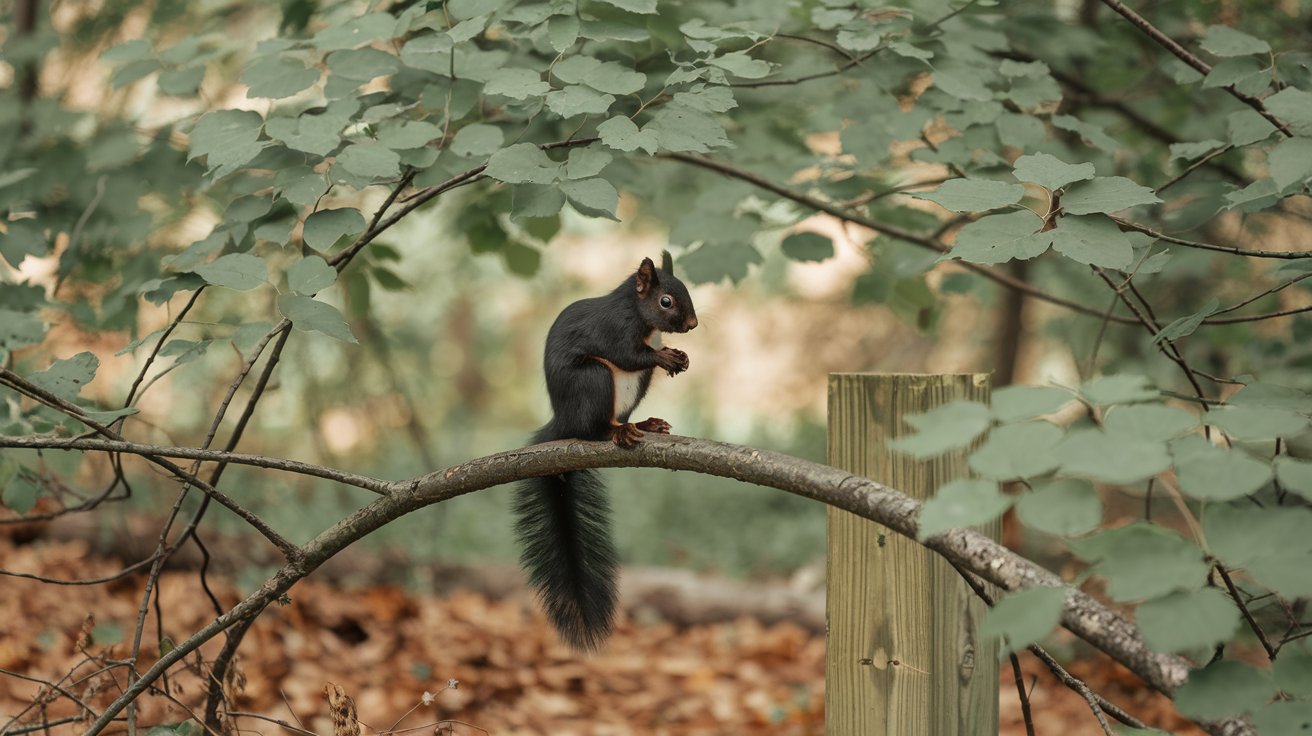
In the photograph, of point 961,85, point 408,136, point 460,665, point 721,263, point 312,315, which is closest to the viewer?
point 312,315

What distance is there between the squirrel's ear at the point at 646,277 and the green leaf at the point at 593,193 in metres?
0.28

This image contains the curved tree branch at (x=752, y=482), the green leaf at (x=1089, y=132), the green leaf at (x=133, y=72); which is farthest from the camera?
the green leaf at (x=133, y=72)

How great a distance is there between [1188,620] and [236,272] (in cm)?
131

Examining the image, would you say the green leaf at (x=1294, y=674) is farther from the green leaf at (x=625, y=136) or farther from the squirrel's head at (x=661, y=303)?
the squirrel's head at (x=661, y=303)

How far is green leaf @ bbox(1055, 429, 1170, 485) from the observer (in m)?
0.91

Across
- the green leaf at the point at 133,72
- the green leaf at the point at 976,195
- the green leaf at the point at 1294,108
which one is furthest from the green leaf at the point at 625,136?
the green leaf at the point at 133,72

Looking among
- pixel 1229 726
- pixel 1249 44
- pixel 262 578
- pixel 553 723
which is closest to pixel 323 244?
pixel 1229 726

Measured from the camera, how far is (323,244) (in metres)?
1.64

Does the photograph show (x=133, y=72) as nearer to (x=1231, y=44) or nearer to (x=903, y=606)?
(x=903, y=606)

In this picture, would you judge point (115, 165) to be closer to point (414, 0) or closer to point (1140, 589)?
point (414, 0)

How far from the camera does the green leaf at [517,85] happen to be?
5.28ft

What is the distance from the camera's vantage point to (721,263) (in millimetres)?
2588

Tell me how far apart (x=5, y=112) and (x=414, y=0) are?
4.32ft

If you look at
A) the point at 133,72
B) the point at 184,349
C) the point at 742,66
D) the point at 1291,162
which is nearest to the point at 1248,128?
the point at 1291,162
